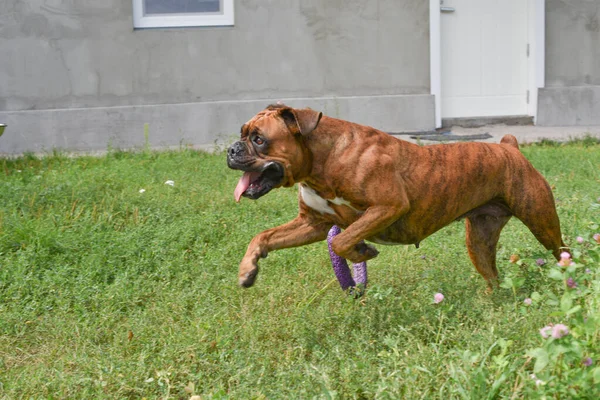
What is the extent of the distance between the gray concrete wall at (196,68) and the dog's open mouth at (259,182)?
6.89 meters

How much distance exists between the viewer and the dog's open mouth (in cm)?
433

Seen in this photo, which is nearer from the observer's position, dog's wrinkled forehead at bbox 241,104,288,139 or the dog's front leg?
dog's wrinkled forehead at bbox 241,104,288,139

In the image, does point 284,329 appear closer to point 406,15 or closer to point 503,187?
point 503,187

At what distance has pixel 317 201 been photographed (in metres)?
4.62

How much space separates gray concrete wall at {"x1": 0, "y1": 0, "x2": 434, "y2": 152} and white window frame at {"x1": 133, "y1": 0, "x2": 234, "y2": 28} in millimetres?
121

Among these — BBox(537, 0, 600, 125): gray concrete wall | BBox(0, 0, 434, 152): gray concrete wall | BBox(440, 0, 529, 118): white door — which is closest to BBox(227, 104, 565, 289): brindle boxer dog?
BBox(0, 0, 434, 152): gray concrete wall

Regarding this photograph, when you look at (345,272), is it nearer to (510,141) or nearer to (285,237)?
(285,237)

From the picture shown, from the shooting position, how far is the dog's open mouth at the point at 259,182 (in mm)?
4332

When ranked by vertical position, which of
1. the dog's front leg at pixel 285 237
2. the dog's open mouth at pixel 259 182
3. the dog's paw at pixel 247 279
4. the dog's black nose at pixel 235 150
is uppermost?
the dog's black nose at pixel 235 150

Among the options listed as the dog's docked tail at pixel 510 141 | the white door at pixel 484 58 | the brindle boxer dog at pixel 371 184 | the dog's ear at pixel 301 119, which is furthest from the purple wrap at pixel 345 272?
the white door at pixel 484 58

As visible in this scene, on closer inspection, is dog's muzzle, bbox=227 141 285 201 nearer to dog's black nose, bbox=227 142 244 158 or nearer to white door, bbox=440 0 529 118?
dog's black nose, bbox=227 142 244 158

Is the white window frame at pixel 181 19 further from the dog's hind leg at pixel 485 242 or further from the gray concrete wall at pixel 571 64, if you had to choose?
the dog's hind leg at pixel 485 242

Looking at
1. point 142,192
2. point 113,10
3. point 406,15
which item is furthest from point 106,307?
point 406,15

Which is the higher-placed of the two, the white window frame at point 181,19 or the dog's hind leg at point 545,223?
the white window frame at point 181,19
